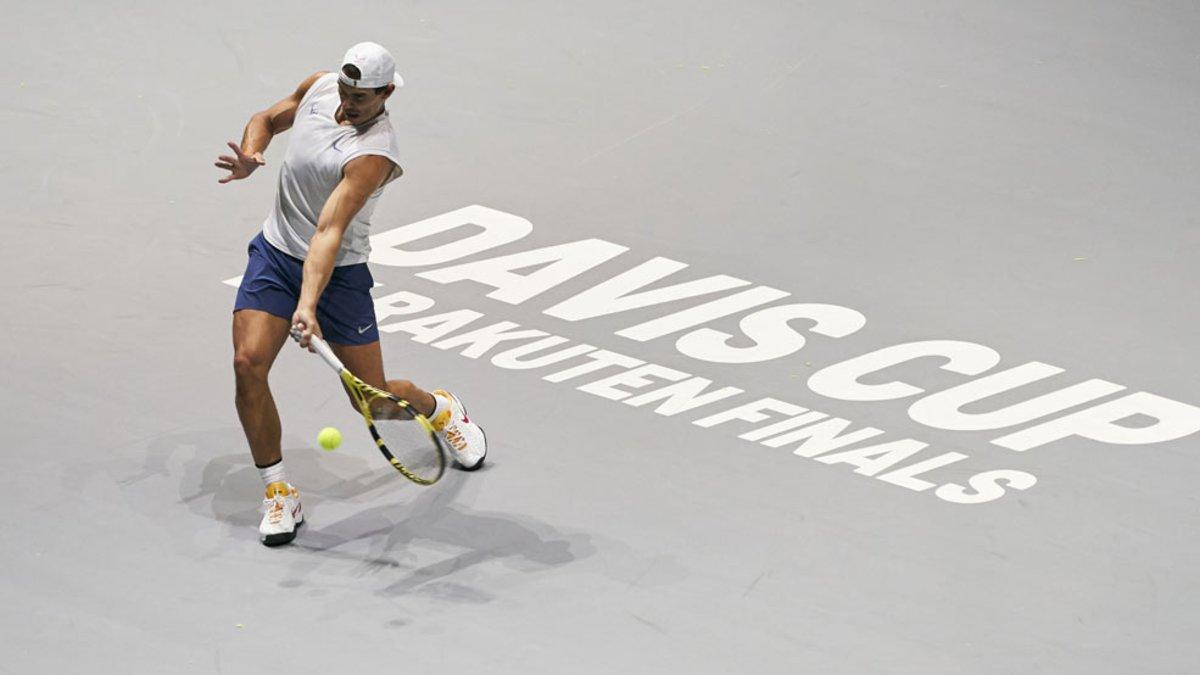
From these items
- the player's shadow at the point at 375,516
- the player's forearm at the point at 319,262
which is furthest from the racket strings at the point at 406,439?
the player's forearm at the point at 319,262

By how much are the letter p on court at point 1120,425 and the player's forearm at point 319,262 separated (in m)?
2.76

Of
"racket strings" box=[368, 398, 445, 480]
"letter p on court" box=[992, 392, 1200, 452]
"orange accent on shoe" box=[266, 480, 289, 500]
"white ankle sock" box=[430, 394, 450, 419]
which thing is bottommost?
"orange accent on shoe" box=[266, 480, 289, 500]

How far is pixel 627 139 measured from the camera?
36.8 ft

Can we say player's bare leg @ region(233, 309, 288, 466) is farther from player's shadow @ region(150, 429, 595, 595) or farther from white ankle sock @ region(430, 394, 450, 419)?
white ankle sock @ region(430, 394, 450, 419)

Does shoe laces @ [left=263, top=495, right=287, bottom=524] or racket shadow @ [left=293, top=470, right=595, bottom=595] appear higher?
shoe laces @ [left=263, top=495, right=287, bottom=524]

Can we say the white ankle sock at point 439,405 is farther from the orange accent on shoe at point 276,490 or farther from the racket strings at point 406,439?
the orange accent on shoe at point 276,490

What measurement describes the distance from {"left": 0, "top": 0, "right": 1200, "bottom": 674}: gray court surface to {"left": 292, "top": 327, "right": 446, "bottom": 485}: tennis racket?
1.07 ft

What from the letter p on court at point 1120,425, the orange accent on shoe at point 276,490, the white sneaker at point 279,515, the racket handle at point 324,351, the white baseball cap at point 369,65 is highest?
the white baseball cap at point 369,65

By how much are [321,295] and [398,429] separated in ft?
1.91

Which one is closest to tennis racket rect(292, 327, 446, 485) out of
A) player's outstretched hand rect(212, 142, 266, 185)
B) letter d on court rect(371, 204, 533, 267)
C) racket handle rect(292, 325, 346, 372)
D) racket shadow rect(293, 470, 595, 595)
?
racket handle rect(292, 325, 346, 372)

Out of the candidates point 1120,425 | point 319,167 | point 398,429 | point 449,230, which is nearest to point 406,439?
point 398,429

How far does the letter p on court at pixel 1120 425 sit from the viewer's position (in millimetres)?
8477

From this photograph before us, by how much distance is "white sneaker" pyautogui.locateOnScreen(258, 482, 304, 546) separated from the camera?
7574 millimetres

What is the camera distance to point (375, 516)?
7855 mm
